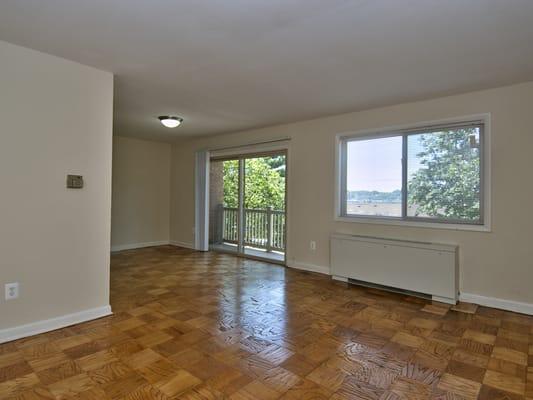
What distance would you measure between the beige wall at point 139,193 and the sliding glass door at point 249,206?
124 centimetres

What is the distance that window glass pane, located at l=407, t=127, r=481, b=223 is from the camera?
337 centimetres

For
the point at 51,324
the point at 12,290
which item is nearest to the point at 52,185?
the point at 12,290

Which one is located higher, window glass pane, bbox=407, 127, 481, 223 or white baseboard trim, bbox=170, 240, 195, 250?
window glass pane, bbox=407, 127, 481, 223

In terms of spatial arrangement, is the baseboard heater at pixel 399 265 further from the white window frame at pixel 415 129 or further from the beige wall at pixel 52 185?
the beige wall at pixel 52 185

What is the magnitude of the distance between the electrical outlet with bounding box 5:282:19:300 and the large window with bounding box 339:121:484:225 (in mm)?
3537

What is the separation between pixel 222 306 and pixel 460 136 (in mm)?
3098

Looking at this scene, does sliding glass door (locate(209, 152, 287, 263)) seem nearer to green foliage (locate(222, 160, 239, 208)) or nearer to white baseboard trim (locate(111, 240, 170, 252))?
green foliage (locate(222, 160, 239, 208))

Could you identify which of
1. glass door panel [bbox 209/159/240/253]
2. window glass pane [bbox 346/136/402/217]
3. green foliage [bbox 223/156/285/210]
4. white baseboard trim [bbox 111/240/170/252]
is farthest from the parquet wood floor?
white baseboard trim [bbox 111/240/170/252]

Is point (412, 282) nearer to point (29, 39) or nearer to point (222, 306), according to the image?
point (222, 306)

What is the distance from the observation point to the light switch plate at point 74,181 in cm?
264

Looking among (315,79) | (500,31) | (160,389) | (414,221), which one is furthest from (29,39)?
(414,221)

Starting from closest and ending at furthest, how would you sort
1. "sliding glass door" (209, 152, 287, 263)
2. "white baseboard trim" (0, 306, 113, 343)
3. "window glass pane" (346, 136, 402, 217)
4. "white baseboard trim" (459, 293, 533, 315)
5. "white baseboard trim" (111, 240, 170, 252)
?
"white baseboard trim" (0, 306, 113, 343) < "white baseboard trim" (459, 293, 533, 315) < "window glass pane" (346, 136, 402, 217) < "sliding glass door" (209, 152, 287, 263) < "white baseboard trim" (111, 240, 170, 252)

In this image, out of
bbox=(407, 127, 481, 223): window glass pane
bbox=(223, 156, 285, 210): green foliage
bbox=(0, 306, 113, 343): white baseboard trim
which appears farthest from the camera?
bbox=(223, 156, 285, 210): green foliage

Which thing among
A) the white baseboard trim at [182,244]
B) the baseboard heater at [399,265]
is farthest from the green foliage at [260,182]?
the baseboard heater at [399,265]
